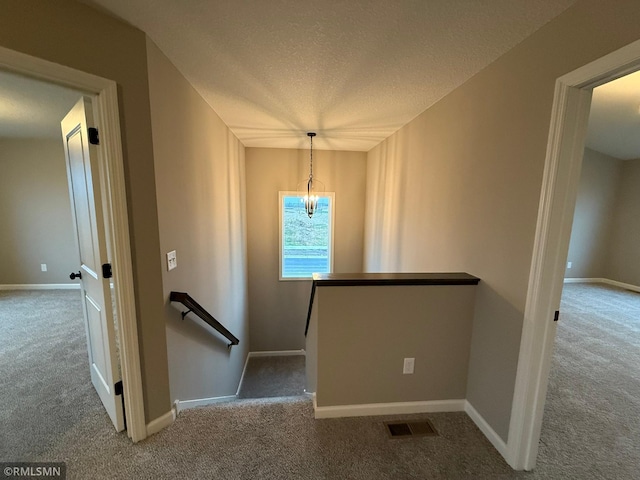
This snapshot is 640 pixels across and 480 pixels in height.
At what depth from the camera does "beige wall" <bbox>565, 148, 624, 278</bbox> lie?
16.5 ft

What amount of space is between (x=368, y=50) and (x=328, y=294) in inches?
60.4

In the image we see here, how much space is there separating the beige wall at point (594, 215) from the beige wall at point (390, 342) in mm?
5409

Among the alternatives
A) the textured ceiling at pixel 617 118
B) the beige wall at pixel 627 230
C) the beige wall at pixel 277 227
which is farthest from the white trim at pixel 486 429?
the beige wall at pixel 627 230

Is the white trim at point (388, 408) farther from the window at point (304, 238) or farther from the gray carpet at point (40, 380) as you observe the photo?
the window at point (304, 238)

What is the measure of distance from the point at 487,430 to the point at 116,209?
2615mm

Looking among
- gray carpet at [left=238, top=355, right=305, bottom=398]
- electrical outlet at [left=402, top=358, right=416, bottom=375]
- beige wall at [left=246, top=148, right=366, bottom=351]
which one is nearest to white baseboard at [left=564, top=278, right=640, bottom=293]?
beige wall at [left=246, top=148, right=366, bottom=351]

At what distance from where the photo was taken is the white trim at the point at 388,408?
5.85 feet

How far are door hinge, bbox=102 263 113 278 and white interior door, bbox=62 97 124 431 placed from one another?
0.02 m

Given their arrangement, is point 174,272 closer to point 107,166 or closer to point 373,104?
point 107,166

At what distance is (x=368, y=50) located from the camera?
5.00ft

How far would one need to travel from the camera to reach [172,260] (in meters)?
1.74

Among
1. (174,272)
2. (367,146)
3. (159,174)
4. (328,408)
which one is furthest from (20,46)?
(367,146)

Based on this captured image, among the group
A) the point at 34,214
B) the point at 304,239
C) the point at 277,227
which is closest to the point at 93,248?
the point at 277,227

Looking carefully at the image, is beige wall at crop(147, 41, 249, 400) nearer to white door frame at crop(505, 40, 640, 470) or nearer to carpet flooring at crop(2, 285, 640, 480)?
carpet flooring at crop(2, 285, 640, 480)
